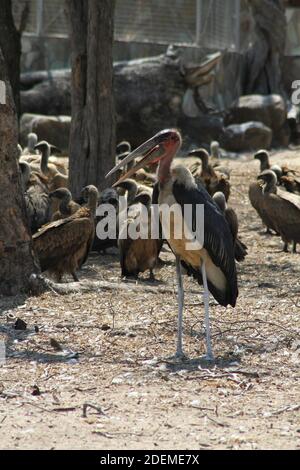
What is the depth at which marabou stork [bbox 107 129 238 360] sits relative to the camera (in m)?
6.94

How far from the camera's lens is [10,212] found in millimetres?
8711

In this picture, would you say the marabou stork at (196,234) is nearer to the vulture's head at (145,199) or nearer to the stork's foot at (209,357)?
the stork's foot at (209,357)

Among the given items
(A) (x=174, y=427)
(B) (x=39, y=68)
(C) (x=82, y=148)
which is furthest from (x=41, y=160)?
(A) (x=174, y=427)

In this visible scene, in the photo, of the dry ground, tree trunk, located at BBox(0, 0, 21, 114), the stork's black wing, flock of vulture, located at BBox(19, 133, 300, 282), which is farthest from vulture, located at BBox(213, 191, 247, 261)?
the stork's black wing

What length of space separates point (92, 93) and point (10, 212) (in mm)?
3190

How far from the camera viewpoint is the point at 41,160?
14.5m

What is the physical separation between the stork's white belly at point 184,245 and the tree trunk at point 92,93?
4553 mm

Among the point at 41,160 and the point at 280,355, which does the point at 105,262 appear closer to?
the point at 41,160

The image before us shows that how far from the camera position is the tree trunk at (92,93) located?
1140cm

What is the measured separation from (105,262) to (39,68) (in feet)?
35.1

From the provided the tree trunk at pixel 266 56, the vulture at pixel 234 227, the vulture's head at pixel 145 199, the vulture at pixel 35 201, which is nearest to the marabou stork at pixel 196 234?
the vulture's head at pixel 145 199

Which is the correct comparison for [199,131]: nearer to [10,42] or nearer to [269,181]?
[10,42]

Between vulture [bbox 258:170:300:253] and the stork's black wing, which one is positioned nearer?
the stork's black wing

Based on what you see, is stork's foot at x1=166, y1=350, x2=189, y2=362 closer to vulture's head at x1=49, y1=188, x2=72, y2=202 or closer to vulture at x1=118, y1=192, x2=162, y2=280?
vulture at x1=118, y1=192, x2=162, y2=280
